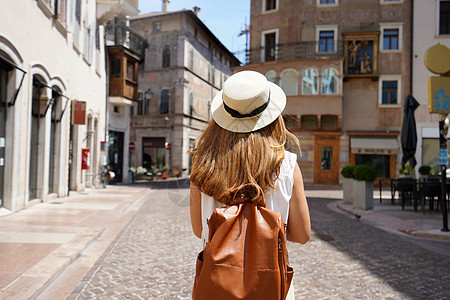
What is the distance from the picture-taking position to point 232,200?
1.71 metres

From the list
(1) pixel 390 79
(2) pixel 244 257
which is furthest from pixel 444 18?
(2) pixel 244 257

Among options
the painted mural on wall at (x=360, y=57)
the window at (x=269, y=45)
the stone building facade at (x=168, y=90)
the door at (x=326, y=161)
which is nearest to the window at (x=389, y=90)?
the painted mural on wall at (x=360, y=57)

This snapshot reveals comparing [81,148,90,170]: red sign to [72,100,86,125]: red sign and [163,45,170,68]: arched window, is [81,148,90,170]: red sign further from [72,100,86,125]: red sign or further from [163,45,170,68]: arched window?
[163,45,170,68]: arched window

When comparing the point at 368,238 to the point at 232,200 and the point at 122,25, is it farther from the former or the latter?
the point at 122,25

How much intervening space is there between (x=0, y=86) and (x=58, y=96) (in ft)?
14.5

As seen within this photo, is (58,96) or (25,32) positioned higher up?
(25,32)

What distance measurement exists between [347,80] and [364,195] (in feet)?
53.7

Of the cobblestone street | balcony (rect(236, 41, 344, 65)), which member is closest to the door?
balcony (rect(236, 41, 344, 65))

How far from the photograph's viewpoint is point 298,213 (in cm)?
186

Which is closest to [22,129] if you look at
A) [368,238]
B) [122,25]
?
[368,238]

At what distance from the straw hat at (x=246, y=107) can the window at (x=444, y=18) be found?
91.7ft

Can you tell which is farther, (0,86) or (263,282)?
(0,86)

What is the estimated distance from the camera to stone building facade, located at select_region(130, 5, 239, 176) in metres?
33.6

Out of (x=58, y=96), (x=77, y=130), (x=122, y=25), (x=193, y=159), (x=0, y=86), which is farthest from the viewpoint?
(x=122, y=25)
